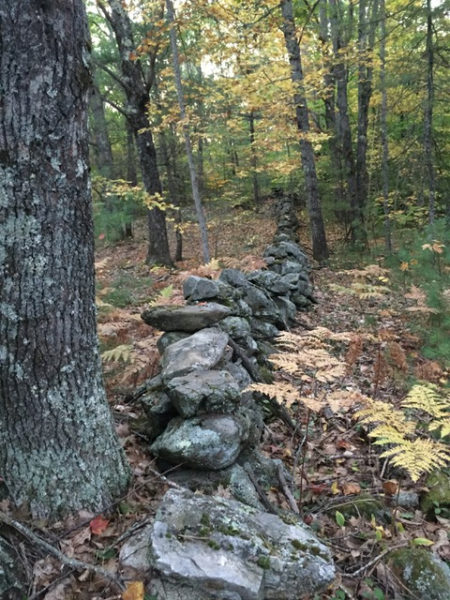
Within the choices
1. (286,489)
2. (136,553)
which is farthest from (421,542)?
(136,553)

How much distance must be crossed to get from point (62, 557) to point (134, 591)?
44 cm

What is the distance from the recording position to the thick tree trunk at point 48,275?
77.1 inches

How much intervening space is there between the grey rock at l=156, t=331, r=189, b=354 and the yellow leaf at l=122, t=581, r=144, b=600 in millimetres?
2542

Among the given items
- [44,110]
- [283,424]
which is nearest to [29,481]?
[44,110]

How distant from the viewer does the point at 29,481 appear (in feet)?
7.60

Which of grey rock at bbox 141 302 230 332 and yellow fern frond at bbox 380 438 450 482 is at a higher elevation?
grey rock at bbox 141 302 230 332

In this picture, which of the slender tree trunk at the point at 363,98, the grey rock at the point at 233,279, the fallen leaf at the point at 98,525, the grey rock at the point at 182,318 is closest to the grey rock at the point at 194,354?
the grey rock at the point at 182,318

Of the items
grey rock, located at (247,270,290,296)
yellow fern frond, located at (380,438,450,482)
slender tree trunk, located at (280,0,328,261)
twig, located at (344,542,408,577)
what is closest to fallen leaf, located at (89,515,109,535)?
twig, located at (344,542,408,577)

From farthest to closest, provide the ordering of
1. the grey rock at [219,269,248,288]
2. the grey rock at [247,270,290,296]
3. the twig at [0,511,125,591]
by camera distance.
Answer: the grey rock at [247,270,290,296] < the grey rock at [219,269,248,288] < the twig at [0,511,125,591]

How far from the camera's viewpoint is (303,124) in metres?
11.2

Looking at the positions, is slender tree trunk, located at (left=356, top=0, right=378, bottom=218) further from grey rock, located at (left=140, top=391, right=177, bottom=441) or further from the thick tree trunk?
the thick tree trunk

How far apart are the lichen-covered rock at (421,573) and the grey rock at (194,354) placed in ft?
6.29

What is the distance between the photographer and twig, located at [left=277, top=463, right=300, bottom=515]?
287 centimetres

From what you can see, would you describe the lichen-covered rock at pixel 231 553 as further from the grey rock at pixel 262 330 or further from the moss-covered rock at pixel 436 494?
the grey rock at pixel 262 330
